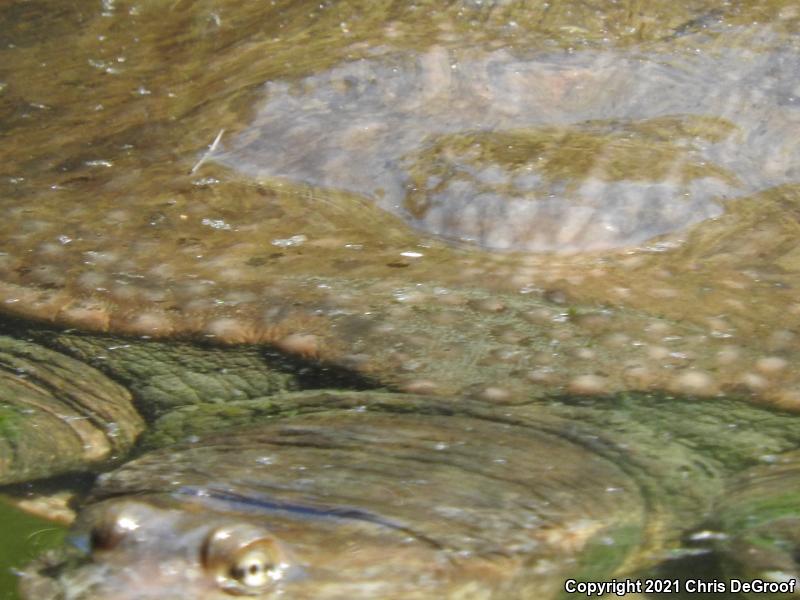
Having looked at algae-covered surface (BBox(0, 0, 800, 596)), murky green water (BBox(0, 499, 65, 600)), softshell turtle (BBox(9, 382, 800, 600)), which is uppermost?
algae-covered surface (BBox(0, 0, 800, 596))

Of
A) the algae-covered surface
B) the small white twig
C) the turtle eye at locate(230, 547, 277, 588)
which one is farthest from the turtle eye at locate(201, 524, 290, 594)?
the small white twig

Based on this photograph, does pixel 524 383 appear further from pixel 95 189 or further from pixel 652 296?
pixel 95 189

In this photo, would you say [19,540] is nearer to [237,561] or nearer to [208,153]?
[237,561]

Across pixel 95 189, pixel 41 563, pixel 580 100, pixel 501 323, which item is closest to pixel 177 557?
→ pixel 41 563

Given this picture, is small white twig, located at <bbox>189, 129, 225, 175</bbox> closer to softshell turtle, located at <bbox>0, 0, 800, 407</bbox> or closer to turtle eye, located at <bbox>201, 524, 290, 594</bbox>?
softshell turtle, located at <bbox>0, 0, 800, 407</bbox>

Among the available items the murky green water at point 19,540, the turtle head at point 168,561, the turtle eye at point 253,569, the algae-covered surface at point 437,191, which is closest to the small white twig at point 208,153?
the algae-covered surface at point 437,191

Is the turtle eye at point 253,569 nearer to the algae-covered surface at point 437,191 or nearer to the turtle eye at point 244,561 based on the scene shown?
the turtle eye at point 244,561

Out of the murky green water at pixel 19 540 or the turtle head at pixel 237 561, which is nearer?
the turtle head at pixel 237 561

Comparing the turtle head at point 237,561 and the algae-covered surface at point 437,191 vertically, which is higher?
the algae-covered surface at point 437,191
